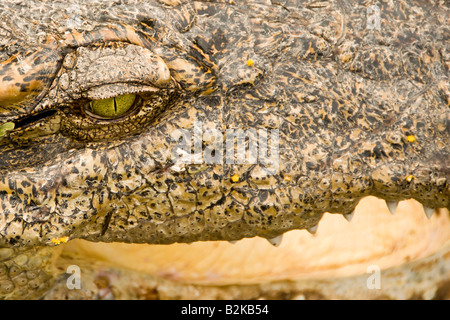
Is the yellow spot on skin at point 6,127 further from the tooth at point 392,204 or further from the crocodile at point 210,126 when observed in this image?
the tooth at point 392,204

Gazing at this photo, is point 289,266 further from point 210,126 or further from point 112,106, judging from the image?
point 112,106

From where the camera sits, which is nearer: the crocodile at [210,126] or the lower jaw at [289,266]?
the crocodile at [210,126]

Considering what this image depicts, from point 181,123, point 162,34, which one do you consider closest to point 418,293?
point 181,123

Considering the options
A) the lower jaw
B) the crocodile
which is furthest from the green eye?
the lower jaw

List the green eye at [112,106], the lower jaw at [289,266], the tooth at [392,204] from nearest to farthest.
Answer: the green eye at [112,106] < the tooth at [392,204] < the lower jaw at [289,266]

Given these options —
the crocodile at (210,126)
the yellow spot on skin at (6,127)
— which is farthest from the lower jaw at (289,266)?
the yellow spot on skin at (6,127)

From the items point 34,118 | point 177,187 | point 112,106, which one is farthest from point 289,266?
point 34,118

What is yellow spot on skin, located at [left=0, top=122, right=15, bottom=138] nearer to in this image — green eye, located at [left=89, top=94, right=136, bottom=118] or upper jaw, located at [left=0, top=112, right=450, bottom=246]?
upper jaw, located at [left=0, top=112, right=450, bottom=246]
